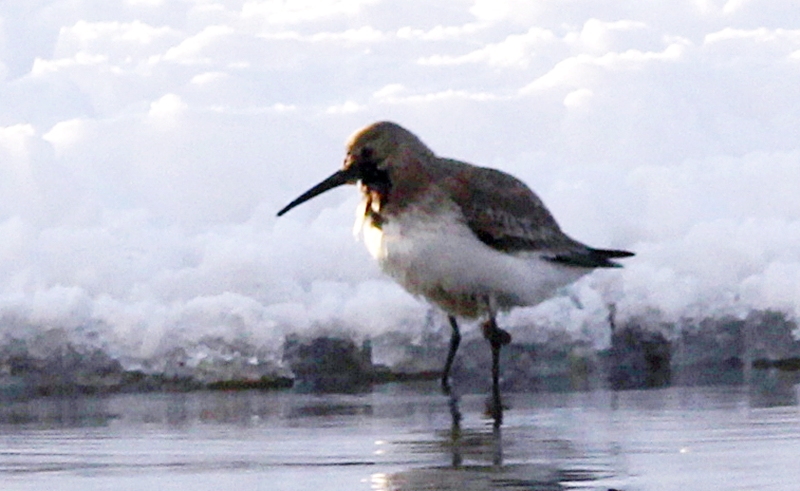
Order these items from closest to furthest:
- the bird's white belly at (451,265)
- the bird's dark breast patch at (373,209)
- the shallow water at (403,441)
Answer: the shallow water at (403,441)
the bird's white belly at (451,265)
the bird's dark breast patch at (373,209)

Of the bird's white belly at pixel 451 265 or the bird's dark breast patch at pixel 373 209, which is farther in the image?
the bird's dark breast patch at pixel 373 209

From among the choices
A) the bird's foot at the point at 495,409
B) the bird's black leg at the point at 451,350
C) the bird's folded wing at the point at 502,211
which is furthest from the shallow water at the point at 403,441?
the bird's folded wing at the point at 502,211

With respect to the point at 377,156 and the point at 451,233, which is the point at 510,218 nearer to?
the point at 451,233

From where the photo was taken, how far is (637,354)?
11.7 meters

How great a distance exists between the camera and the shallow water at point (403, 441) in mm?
7195

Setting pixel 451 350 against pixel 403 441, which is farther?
pixel 451 350

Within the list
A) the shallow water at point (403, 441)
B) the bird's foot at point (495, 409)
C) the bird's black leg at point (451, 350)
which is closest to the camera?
the shallow water at point (403, 441)

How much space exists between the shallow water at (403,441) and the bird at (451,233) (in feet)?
1.73

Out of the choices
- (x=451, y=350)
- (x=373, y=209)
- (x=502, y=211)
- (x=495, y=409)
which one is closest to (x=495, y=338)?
(x=451, y=350)

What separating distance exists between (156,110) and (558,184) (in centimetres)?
419

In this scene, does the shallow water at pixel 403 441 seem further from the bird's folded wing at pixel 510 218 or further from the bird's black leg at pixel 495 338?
the bird's folded wing at pixel 510 218

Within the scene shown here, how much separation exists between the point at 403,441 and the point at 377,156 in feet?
8.45

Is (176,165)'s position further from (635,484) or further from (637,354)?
(635,484)

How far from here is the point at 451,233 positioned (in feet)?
34.2
